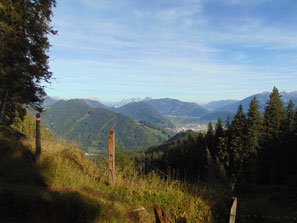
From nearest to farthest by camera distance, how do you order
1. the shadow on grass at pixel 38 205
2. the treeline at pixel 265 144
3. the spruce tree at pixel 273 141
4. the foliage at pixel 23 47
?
the shadow on grass at pixel 38 205 → the foliage at pixel 23 47 → the treeline at pixel 265 144 → the spruce tree at pixel 273 141

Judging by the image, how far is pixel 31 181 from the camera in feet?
16.3

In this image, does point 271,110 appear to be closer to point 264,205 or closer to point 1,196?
point 264,205

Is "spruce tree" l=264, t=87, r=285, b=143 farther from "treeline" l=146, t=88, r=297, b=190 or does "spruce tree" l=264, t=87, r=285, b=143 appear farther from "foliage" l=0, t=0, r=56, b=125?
"foliage" l=0, t=0, r=56, b=125

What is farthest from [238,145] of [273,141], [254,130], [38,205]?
[38,205]

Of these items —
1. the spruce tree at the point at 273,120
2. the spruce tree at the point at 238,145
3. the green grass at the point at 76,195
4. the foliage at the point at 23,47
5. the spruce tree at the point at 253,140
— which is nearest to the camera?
the green grass at the point at 76,195

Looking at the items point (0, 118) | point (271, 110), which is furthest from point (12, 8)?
point (271, 110)

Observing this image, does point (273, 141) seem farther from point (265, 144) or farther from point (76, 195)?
point (76, 195)

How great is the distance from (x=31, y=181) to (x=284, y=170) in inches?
1332

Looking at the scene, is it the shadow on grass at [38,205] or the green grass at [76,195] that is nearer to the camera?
→ the shadow on grass at [38,205]

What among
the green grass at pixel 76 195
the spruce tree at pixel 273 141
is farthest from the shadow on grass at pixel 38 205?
the spruce tree at pixel 273 141

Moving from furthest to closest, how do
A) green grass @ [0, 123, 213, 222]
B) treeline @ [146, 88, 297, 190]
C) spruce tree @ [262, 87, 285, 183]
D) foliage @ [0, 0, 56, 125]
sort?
spruce tree @ [262, 87, 285, 183], treeline @ [146, 88, 297, 190], foliage @ [0, 0, 56, 125], green grass @ [0, 123, 213, 222]

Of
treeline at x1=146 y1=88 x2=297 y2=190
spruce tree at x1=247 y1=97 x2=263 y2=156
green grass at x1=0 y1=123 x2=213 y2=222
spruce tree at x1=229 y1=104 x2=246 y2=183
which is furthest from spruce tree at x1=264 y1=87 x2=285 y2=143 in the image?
green grass at x1=0 y1=123 x2=213 y2=222

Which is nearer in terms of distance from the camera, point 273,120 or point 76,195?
point 76,195

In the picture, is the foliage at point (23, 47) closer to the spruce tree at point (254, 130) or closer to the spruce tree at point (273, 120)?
the spruce tree at point (254, 130)
